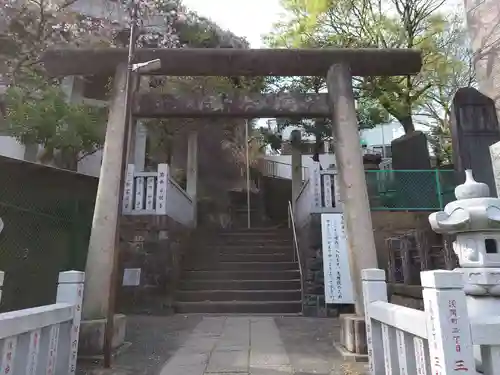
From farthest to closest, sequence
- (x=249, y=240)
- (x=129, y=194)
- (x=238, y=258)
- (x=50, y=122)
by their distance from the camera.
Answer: (x=249, y=240) → (x=238, y=258) → (x=129, y=194) → (x=50, y=122)

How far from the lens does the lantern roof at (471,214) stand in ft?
10.5

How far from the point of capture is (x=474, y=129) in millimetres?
9344

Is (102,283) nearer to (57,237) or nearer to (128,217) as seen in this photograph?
(57,237)

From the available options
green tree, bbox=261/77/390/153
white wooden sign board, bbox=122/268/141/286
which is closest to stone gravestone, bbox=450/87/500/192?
green tree, bbox=261/77/390/153

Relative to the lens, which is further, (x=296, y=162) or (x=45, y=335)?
(x=296, y=162)

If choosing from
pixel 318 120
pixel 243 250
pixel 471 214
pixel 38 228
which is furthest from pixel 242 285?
pixel 318 120

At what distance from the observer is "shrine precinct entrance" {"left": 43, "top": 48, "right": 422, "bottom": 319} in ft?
18.9

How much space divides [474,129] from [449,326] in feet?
27.5

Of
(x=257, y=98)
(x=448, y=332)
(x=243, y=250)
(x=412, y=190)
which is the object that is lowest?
(x=448, y=332)

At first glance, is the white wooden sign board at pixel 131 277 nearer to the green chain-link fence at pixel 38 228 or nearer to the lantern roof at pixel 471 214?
the green chain-link fence at pixel 38 228

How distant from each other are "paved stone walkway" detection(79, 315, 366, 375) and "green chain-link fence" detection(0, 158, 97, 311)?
1.81 metres

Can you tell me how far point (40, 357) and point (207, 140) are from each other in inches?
528

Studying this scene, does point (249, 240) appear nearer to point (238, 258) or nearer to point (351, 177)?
point (238, 258)

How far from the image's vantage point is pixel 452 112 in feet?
32.1
